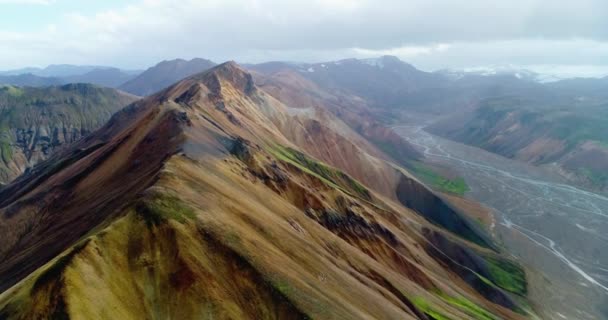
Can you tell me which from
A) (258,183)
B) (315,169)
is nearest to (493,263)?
(315,169)

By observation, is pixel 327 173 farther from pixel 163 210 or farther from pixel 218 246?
pixel 218 246

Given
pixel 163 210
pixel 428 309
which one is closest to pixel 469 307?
pixel 428 309

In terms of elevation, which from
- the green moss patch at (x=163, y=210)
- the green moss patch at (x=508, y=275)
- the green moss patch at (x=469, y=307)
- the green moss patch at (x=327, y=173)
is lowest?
the green moss patch at (x=508, y=275)

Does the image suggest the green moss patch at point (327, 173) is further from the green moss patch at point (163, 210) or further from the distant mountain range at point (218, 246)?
the green moss patch at point (163, 210)

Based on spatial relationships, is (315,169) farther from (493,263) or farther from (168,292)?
(168,292)

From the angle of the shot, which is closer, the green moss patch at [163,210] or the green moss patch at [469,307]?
the green moss patch at [163,210]

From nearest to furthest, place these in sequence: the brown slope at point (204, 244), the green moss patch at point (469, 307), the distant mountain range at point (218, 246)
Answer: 1. the brown slope at point (204, 244)
2. the distant mountain range at point (218, 246)
3. the green moss patch at point (469, 307)

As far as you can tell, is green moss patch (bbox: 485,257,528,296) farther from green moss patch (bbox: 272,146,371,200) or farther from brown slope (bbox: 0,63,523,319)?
green moss patch (bbox: 272,146,371,200)

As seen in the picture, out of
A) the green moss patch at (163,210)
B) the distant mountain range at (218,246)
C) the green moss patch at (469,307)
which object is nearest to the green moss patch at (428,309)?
the distant mountain range at (218,246)
